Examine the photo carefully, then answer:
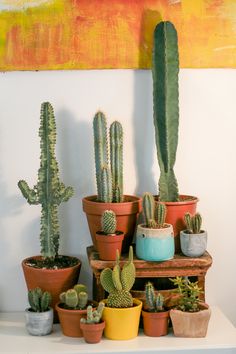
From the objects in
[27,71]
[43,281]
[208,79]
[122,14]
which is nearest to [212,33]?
[208,79]

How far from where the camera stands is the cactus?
2.17 meters

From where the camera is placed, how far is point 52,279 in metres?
2.26

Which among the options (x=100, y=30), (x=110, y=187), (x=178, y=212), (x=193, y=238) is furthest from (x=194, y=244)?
(x=100, y=30)

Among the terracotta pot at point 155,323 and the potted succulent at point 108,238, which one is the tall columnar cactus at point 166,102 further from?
the terracotta pot at point 155,323

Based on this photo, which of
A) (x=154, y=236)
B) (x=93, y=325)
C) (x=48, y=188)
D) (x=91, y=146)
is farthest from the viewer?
(x=91, y=146)

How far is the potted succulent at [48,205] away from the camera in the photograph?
7.40 ft

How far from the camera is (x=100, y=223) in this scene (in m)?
2.27

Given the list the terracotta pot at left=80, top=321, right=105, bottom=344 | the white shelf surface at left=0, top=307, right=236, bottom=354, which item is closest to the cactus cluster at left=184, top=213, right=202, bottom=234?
the white shelf surface at left=0, top=307, right=236, bottom=354

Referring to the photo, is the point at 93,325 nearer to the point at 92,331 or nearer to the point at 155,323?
the point at 92,331

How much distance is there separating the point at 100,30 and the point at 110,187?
1.96 feet

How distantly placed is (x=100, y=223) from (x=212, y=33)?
2.74 feet

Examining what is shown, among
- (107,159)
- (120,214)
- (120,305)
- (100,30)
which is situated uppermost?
(100,30)

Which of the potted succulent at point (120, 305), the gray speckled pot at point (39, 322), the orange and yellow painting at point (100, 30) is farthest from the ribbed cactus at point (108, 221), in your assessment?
the orange and yellow painting at point (100, 30)

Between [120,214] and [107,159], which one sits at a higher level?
[107,159]
